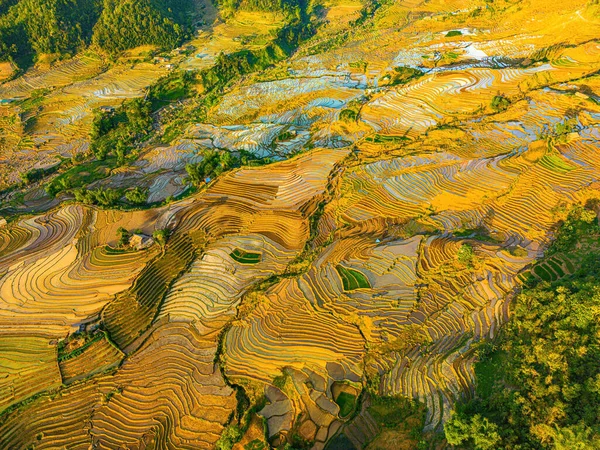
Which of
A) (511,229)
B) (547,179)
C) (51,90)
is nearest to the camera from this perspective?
(511,229)

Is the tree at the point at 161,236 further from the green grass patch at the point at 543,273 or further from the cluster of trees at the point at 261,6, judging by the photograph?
the cluster of trees at the point at 261,6

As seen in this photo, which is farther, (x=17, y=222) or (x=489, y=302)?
(x=17, y=222)

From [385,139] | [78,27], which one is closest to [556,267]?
[385,139]

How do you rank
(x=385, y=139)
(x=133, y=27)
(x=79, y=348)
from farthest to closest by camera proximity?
1. (x=133, y=27)
2. (x=385, y=139)
3. (x=79, y=348)

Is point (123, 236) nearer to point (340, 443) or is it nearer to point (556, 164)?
point (340, 443)

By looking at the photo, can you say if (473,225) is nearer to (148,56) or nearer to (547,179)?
(547,179)

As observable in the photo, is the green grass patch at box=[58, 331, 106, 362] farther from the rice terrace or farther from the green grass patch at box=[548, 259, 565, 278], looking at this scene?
the green grass patch at box=[548, 259, 565, 278]

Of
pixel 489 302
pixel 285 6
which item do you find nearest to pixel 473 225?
pixel 489 302
